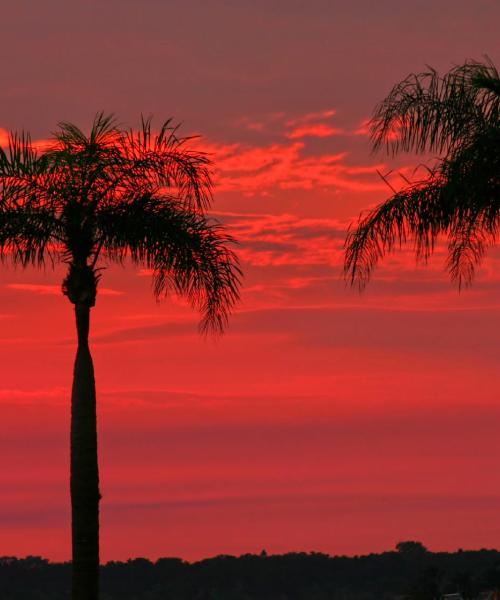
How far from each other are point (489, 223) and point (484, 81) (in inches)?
109

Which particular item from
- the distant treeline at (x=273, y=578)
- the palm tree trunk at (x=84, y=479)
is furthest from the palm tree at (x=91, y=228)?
the distant treeline at (x=273, y=578)

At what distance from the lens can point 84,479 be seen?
2511 cm

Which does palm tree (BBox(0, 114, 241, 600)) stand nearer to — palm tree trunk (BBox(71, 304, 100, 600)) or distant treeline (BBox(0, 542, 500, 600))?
palm tree trunk (BBox(71, 304, 100, 600))

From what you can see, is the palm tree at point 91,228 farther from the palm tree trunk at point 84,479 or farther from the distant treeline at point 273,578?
the distant treeline at point 273,578

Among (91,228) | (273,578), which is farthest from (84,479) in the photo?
(273,578)

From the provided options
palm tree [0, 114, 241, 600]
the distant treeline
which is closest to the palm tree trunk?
palm tree [0, 114, 241, 600]

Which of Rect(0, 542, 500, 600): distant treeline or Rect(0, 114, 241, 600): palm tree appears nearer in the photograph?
Rect(0, 114, 241, 600): palm tree

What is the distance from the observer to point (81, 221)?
86.6 feet

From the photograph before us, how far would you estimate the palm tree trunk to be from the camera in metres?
25.0

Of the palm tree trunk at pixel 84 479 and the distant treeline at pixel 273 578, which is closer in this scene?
the palm tree trunk at pixel 84 479

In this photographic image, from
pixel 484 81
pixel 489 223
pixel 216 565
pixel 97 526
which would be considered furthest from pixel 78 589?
pixel 216 565

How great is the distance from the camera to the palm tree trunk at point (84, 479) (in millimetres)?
24969

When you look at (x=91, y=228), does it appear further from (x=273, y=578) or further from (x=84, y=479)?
(x=273, y=578)

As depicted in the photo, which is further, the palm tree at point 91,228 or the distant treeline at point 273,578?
the distant treeline at point 273,578
